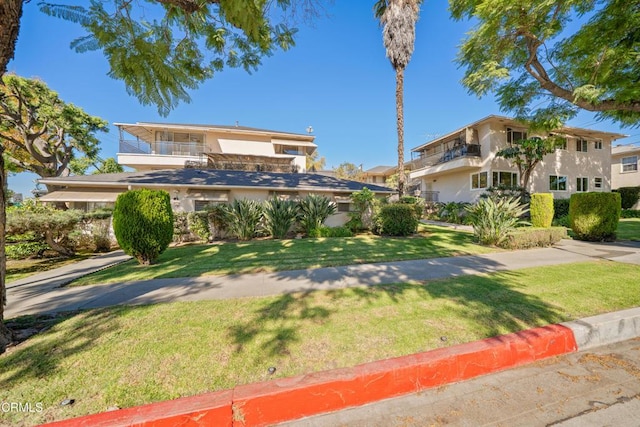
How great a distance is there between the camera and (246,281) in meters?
5.14

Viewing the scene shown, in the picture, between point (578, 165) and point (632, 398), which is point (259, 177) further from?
point (578, 165)

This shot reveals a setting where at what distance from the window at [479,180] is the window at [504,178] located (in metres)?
0.49

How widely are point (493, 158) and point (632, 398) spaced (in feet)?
68.4

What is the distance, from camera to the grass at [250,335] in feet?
→ 7.11

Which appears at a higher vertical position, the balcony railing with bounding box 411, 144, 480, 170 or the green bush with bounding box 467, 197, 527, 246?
the balcony railing with bounding box 411, 144, 480, 170

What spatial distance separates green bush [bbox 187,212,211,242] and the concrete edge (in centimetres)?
1170

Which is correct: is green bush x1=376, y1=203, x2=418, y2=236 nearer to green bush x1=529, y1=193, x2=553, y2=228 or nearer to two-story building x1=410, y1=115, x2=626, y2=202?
green bush x1=529, y1=193, x2=553, y2=228

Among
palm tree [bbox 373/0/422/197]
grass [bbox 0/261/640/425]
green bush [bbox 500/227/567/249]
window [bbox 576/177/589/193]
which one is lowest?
grass [bbox 0/261/640/425]

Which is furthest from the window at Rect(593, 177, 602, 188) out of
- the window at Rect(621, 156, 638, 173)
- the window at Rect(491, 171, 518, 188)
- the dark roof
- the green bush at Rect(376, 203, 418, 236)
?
the green bush at Rect(376, 203, 418, 236)

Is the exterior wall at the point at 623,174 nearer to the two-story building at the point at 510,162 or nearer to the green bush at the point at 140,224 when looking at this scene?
the two-story building at the point at 510,162

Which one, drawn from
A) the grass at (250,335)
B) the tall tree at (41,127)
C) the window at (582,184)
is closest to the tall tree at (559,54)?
the grass at (250,335)

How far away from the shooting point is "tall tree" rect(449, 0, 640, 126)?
8.42 m

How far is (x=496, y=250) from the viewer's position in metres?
7.95

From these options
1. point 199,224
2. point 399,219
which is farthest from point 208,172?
point 399,219
